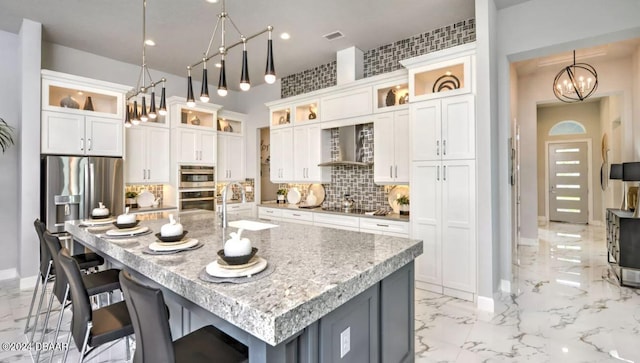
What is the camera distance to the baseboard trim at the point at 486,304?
3.10 m

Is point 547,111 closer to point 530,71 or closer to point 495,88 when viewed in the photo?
point 530,71

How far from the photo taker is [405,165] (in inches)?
159

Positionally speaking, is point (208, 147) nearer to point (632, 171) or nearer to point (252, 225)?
point (252, 225)

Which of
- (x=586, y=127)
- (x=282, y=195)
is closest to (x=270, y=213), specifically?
(x=282, y=195)

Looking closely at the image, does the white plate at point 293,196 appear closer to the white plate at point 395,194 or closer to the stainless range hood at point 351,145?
the stainless range hood at point 351,145

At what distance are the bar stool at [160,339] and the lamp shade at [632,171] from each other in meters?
4.68

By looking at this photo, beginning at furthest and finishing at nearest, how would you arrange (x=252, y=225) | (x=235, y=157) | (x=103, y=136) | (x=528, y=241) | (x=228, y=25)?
(x=235, y=157), (x=528, y=241), (x=103, y=136), (x=228, y=25), (x=252, y=225)

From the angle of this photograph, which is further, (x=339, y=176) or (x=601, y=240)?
(x=601, y=240)

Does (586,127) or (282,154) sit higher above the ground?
(586,127)

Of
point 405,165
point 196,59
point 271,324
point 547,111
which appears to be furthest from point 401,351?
point 547,111

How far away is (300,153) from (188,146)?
2.00 meters

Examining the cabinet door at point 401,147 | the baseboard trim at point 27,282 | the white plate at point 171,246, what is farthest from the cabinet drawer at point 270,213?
the white plate at point 171,246

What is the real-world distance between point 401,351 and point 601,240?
6.83m

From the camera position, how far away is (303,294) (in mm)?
1104
